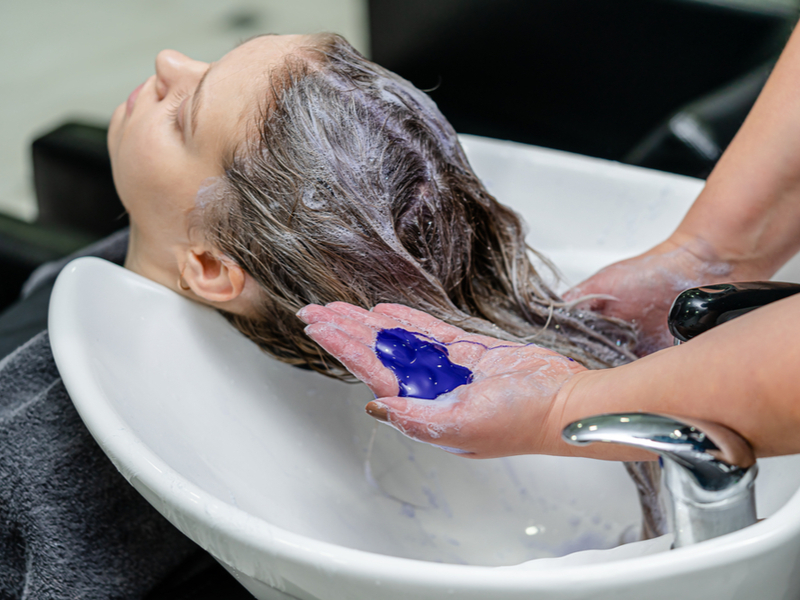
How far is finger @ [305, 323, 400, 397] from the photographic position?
25.1 inches

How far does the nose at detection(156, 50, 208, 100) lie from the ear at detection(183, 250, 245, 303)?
217mm

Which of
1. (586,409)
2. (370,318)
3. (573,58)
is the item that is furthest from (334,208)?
(573,58)

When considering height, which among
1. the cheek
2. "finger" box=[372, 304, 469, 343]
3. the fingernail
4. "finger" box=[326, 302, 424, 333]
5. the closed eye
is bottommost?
the fingernail

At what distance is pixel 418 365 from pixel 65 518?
43 centimetres

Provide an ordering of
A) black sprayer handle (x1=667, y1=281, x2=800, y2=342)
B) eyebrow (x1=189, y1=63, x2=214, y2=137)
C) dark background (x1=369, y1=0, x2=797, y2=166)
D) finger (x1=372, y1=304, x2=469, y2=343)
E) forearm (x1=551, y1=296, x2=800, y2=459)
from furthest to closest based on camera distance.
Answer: dark background (x1=369, y1=0, x2=797, y2=166) → eyebrow (x1=189, y1=63, x2=214, y2=137) → finger (x1=372, y1=304, x2=469, y2=343) → black sprayer handle (x1=667, y1=281, x2=800, y2=342) → forearm (x1=551, y1=296, x2=800, y2=459)

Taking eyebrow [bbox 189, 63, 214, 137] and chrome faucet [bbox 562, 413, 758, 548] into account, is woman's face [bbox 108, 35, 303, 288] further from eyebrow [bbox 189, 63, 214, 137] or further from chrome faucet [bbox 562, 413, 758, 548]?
chrome faucet [bbox 562, 413, 758, 548]

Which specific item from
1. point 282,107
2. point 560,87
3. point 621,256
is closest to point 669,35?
point 560,87

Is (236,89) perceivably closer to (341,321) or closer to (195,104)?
(195,104)

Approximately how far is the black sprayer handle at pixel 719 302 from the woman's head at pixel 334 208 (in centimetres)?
22

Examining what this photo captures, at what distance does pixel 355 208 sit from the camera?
2.46 feet

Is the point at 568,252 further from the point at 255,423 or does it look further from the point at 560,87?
the point at 560,87

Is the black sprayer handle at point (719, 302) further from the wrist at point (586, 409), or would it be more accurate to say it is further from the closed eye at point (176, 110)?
the closed eye at point (176, 110)

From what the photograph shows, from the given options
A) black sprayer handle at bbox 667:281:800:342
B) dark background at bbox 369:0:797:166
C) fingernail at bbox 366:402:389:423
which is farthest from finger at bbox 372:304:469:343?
dark background at bbox 369:0:797:166

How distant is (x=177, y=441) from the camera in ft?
2.31
